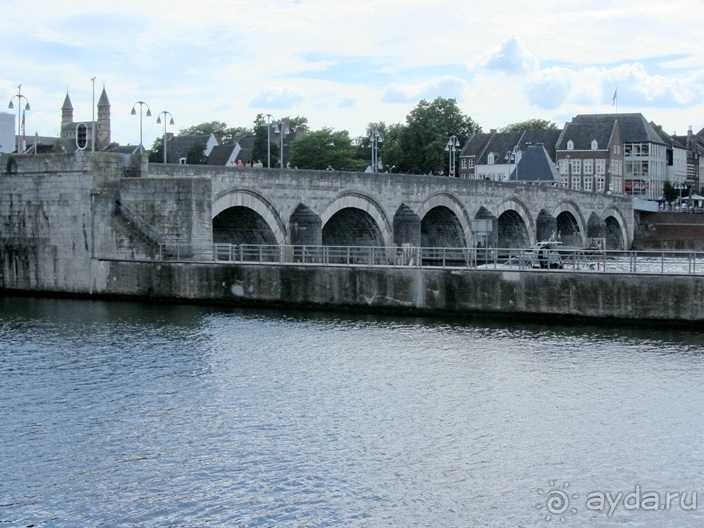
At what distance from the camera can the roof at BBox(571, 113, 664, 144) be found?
10419 cm

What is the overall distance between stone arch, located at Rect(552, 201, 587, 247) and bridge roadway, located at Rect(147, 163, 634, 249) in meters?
1.38

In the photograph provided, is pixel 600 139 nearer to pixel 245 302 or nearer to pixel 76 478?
pixel 245 302

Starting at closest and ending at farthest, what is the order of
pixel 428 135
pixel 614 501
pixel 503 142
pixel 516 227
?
pixel 614 501 < pixel 516 227 < pixel 428 135 < pixel 503 142

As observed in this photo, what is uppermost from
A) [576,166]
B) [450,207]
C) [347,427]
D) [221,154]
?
[221,154]

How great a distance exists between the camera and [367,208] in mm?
46062

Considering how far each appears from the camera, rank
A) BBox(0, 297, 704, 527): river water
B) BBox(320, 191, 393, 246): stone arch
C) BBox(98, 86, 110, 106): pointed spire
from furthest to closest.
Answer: BBox(98, 86, 110, 106): pointed spire
BBox(320, 191, 393, 246): stone arch
BBox(0, 297, 704, 527): river water

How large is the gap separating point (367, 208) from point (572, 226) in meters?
30.5

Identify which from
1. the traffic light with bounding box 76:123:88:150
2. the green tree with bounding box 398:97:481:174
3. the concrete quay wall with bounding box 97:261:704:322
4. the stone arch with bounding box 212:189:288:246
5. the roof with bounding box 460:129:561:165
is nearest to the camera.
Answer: the concrete quay wall with bounding box 97:261:704:322

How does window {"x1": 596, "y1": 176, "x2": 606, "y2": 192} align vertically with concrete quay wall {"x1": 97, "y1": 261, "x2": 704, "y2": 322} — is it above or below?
above

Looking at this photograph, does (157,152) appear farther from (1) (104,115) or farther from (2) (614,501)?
(2) (614,501)

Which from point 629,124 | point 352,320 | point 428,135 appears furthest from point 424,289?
point 629,124

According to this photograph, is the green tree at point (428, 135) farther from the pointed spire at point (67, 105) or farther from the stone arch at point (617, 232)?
the pointed spire at point (67, 105)

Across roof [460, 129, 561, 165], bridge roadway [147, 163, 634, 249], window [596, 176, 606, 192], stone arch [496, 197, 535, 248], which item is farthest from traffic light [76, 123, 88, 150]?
window [596, 176, 606, 192]

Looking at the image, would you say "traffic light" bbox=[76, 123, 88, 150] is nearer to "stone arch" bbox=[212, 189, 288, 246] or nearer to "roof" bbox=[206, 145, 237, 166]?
"stone arch" bbox=[212, 189, 288, 246]
